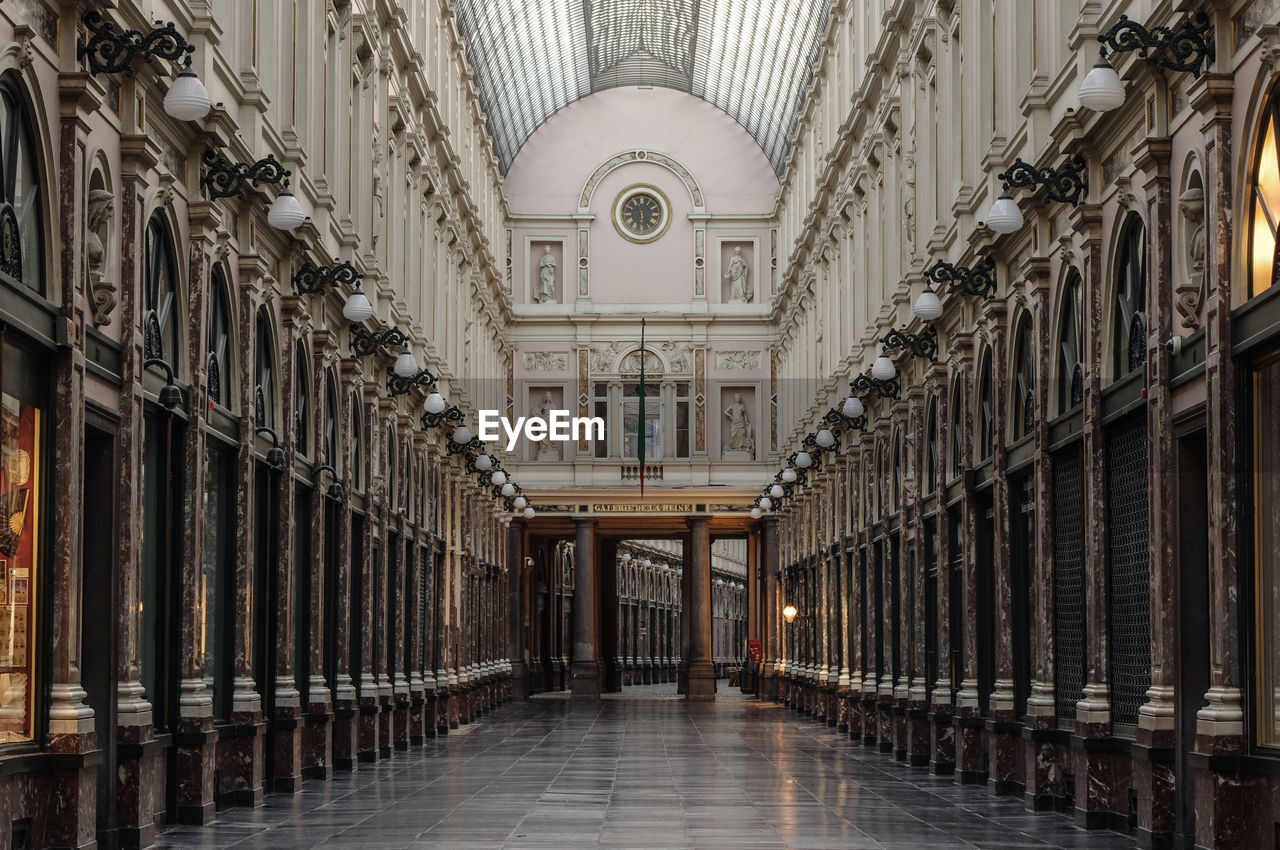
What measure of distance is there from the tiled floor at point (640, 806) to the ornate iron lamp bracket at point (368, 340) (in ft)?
19.6

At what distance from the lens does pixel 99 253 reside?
48.1 feet

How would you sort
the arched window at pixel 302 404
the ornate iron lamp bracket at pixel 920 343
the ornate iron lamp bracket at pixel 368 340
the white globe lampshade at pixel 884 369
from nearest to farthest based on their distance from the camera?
the arched window at pixel 302 404, the ornate iron lamp bracket at pixel 920 343, the white globe lampshade at pixel 884 369, the ornate iron lamp bracket at pixel 368 340

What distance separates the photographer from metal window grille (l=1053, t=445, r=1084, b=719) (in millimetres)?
18391

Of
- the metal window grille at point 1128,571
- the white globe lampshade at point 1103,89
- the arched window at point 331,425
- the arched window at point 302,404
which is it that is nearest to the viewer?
the white globe lampshade at point 1103,89

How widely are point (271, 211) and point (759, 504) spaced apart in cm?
3188

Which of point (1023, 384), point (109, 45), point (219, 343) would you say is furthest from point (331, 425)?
point (109, 45)

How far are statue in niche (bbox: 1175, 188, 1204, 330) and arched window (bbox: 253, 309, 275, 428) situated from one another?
1068 centimetres

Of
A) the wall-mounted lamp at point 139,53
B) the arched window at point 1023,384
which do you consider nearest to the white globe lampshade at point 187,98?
the wall-mounted lamp at point 139,53

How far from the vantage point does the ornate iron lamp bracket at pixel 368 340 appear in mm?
26531

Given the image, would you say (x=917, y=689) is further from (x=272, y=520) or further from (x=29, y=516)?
(x=29, y=516)

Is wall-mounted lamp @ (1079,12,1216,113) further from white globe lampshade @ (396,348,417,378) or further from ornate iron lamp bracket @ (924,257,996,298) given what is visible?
white globe lampshade @ (396,348,417,378)

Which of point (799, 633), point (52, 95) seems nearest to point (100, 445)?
point (52, 95)

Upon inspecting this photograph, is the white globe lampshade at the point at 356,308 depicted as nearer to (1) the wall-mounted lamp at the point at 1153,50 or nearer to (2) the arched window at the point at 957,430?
(2) the arched window at the point at 957,430

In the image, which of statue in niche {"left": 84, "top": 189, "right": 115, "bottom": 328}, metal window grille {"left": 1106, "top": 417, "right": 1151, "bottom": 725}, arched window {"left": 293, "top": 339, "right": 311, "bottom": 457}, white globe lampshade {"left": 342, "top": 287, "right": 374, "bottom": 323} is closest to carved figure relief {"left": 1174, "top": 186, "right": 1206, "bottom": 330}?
metal window grille {"left": 1106, "top": 417, "right": 1151, "bottom": 725}
